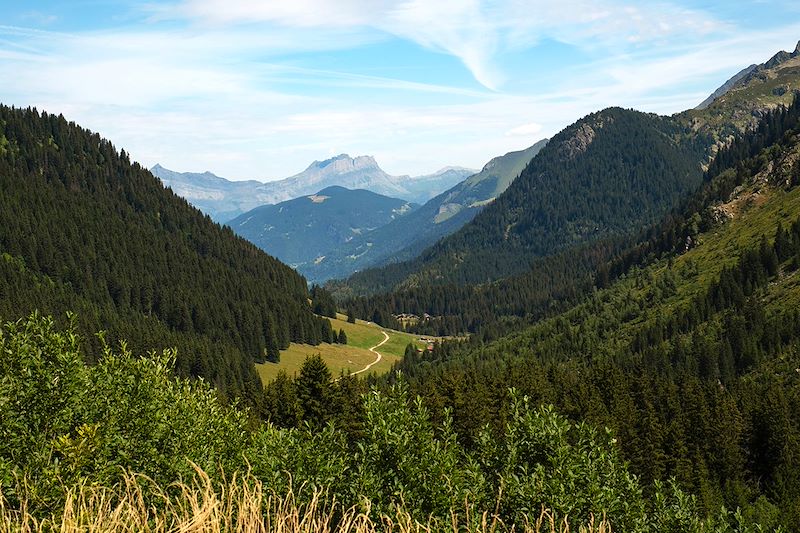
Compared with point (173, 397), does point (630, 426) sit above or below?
below

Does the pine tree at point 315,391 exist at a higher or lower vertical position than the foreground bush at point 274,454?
lower

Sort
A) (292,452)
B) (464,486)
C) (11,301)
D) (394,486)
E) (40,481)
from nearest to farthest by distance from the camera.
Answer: (40,481) → (394,486) → (464,486) → (292,452) → (11,301)

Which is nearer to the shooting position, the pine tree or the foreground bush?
the foreground bush

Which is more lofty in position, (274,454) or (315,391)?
(274,454)

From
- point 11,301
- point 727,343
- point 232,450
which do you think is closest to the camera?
point 232,450

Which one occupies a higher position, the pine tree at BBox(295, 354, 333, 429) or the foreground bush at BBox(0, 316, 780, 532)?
the foreground bush at BBox(0, 316, 780, 532)

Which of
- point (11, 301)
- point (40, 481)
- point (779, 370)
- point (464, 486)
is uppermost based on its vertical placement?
point (11, 301)

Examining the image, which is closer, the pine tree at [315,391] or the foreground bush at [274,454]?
the foreground bush at [274,454]

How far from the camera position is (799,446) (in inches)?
3794

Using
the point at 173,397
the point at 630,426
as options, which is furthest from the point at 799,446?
the point at 173,397

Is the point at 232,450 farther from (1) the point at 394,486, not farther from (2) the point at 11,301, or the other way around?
(2) the point at 11,301

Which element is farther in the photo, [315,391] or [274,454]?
[315,391]

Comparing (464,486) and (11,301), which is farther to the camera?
(11,301)

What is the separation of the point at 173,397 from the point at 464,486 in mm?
22904
